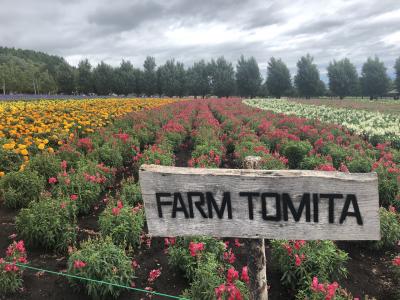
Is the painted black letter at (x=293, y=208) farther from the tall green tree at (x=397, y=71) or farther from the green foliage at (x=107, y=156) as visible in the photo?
the tall green tree at (x=397, y=71)

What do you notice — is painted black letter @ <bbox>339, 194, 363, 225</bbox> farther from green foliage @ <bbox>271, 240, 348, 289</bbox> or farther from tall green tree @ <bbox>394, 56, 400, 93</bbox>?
tall green tree @ <bbox>394, 56, 400, 93</bbox>

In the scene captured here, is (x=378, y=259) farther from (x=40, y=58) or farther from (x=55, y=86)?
(x=40, y=58)

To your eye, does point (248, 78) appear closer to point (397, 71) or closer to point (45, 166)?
point (397, 71)

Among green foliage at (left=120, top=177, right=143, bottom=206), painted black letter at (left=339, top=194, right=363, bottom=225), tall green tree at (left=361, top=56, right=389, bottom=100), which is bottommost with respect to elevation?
green foliage at (left=120, top=177, right=143, bottom=206)

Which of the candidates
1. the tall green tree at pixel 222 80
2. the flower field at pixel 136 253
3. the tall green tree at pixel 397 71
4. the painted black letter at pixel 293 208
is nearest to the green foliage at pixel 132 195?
the flower field at pixel 136 253

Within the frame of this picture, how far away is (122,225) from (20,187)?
8.91 feet

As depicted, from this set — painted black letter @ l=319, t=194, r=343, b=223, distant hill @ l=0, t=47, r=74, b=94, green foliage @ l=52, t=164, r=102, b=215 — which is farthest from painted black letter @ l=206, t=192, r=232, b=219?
distant hill @ l=0, t=47, r=74, b=94

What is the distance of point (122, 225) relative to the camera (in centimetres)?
497

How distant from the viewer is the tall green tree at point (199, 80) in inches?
2793

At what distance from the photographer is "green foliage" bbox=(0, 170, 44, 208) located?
21.1ft

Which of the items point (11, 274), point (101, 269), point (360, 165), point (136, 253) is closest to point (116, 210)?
point (136, 253)

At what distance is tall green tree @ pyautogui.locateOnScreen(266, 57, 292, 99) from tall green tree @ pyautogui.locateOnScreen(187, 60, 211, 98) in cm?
1280

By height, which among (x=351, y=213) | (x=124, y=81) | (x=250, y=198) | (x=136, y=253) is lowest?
(x=136, y=253)

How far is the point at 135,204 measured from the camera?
6395mm
